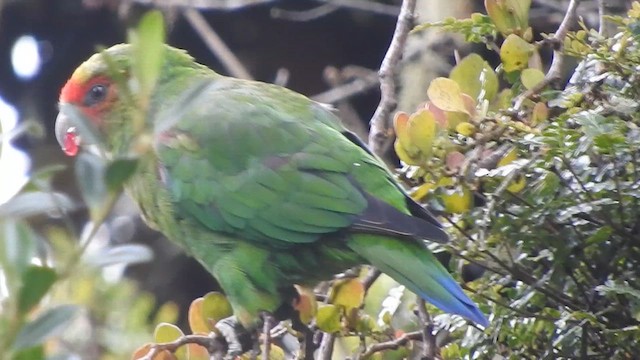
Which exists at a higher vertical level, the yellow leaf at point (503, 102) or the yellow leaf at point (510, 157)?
the yellow leaf at point (503, 102)

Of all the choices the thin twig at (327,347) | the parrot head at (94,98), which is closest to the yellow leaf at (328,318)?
the thin twig at (327,347)

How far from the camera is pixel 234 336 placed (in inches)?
58.6

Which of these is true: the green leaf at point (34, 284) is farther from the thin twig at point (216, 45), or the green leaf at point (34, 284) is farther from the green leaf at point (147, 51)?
the thin twig at point (216, 45)

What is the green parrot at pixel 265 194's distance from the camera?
1.64 m

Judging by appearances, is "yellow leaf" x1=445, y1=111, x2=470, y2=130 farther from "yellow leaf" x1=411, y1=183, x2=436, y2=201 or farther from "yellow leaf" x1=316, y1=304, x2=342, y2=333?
"yellow leaf" x1=316, y1=304, x2=342, y2=333

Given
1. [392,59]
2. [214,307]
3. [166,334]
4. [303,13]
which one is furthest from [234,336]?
[303,13]


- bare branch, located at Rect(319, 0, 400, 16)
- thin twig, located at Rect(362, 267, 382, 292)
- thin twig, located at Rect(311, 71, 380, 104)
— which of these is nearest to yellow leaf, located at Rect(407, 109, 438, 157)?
thin twig, located at Rect(362, 267, 382, 292)

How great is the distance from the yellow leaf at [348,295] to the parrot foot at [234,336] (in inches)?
7.1

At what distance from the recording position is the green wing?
1.67m

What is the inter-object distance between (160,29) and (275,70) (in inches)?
109

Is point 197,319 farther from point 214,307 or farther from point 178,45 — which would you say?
point 178,45

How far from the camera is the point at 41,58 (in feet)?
11.0

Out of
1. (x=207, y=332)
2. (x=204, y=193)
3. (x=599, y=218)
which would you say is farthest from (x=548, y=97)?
(x=204, y=193)

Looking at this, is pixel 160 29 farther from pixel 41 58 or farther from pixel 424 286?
pixel 41 58
